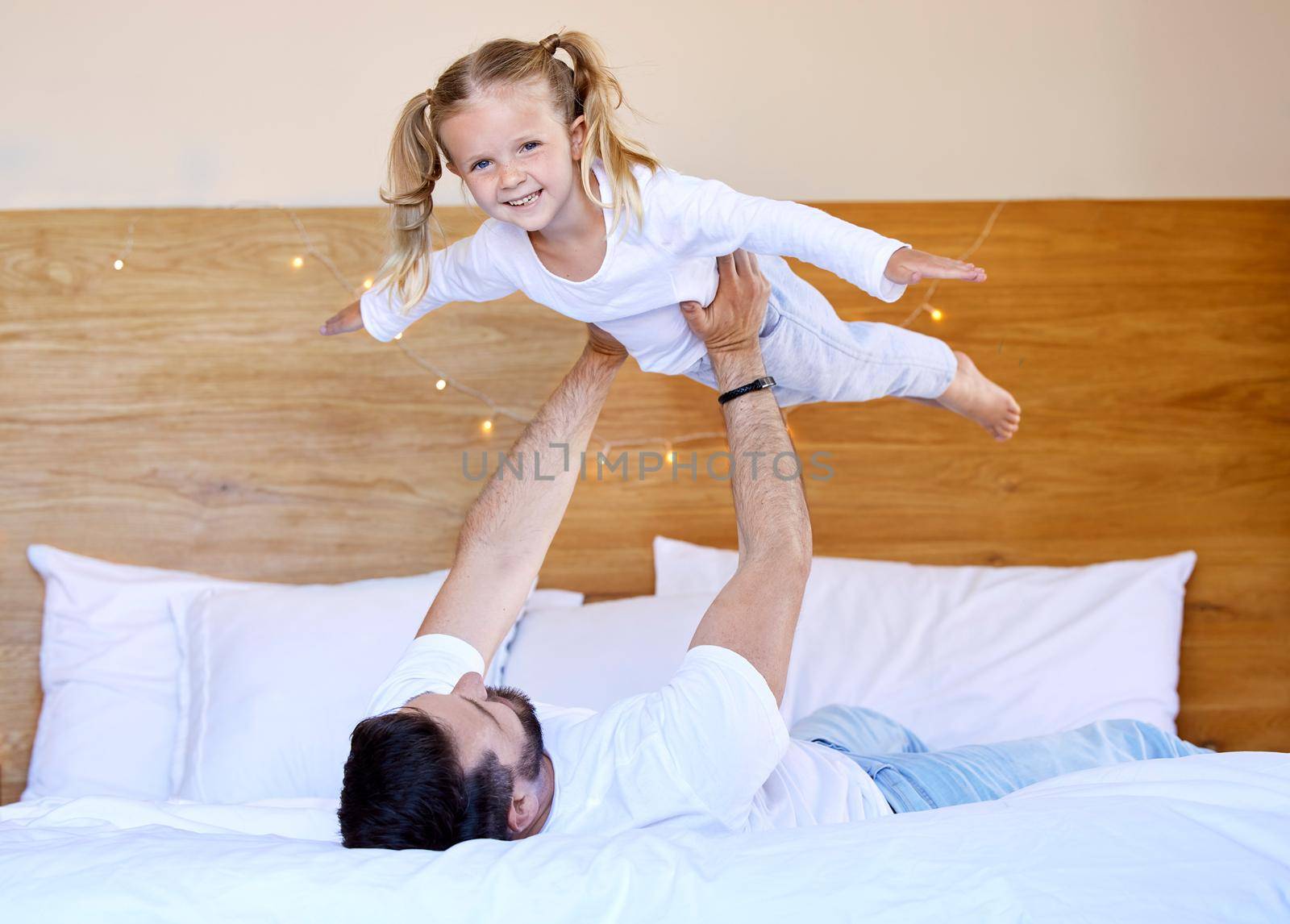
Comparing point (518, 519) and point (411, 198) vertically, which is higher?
point (411, 198)

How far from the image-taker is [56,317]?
2.22m

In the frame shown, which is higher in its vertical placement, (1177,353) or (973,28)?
(973,28)

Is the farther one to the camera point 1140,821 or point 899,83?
point 899,83

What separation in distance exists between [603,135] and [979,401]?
77 centimetres

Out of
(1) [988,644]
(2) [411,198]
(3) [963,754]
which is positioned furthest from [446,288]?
(1) [988,644]

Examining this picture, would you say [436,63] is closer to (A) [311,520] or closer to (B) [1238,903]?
(A) [311,520]

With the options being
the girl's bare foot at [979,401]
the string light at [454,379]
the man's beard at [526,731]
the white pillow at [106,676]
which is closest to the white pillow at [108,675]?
the white pillow at [106,676]

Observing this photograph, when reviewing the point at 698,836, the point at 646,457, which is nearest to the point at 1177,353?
the point at 646,457

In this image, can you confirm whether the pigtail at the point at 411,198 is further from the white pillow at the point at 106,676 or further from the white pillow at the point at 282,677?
the white pillow at the point at 106,676

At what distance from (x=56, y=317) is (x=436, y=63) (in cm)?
89

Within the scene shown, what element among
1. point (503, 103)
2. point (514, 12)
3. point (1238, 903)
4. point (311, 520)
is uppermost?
point (514, 12)

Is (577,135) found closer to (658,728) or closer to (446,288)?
(446,288)

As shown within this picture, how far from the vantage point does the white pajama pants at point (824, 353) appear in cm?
157

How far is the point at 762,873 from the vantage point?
0.97 metres
